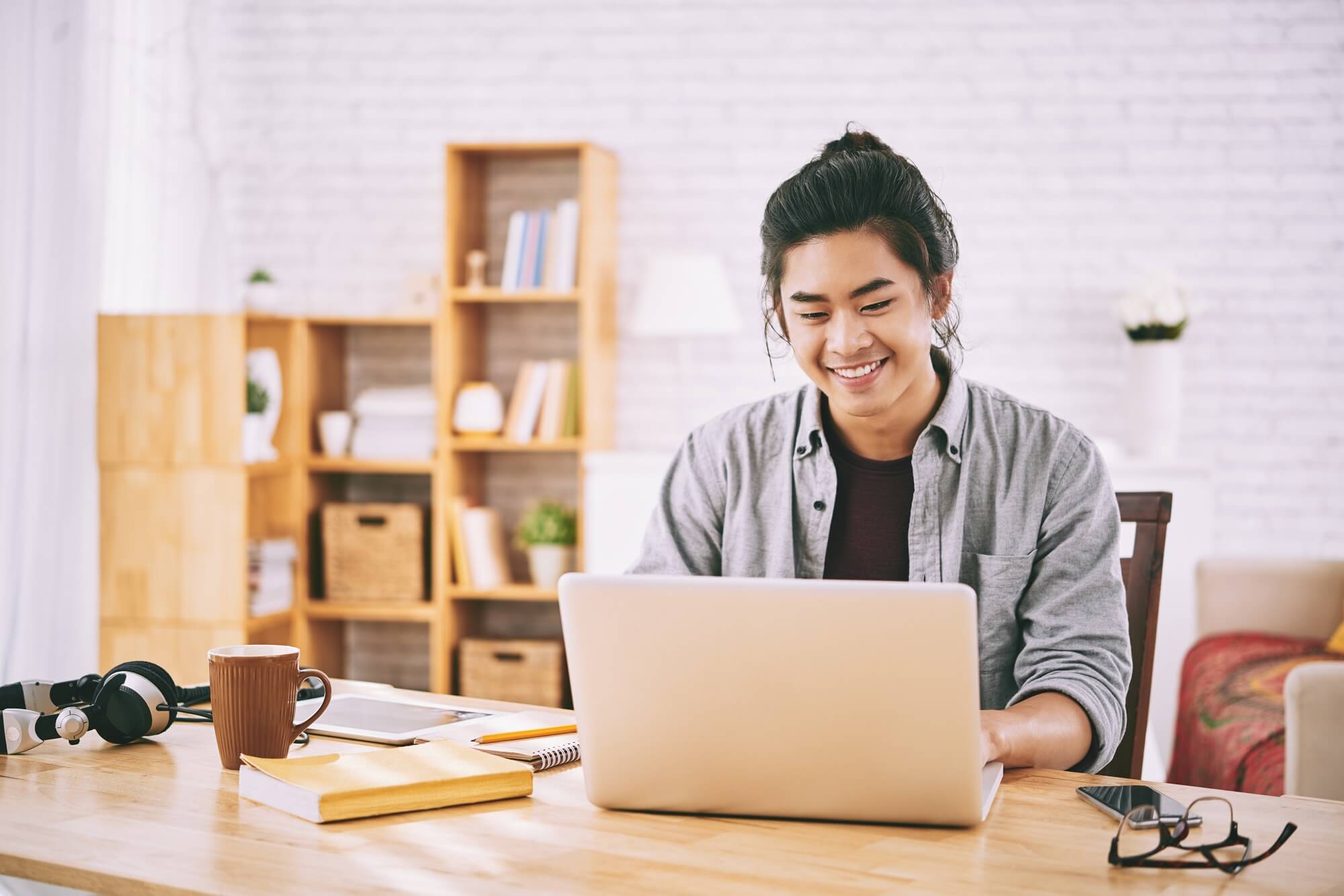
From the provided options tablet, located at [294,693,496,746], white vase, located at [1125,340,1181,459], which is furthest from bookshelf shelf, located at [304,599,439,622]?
tablet, located at [294,693,496,746]

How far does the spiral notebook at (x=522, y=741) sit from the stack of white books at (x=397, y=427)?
2.65 m

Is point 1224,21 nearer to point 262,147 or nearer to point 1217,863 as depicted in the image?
point 262,147

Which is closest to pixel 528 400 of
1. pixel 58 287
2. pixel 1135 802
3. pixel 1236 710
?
pixel 58 287

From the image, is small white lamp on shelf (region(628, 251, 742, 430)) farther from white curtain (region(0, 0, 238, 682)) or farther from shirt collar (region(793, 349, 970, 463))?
shirt collar (region(793, 349, 970, 463))

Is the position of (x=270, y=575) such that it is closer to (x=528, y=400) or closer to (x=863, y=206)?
(x=528, y=400)

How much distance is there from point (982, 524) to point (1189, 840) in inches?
26.5

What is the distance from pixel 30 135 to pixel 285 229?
1.20 m

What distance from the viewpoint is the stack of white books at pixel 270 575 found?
3.84m

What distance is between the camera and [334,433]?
13.6 ft

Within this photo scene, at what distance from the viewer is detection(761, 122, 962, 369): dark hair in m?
1.69

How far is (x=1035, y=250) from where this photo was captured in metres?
4.09

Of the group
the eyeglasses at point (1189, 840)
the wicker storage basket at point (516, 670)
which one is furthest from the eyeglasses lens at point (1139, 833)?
the wicker storage basket at point (516, 670)

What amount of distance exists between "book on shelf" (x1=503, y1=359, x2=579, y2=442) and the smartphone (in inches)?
117

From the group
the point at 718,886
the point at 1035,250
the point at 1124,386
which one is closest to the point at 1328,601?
the point at 1124,386
